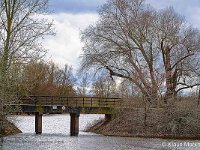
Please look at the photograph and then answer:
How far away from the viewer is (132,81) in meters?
53.5

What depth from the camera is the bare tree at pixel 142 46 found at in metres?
54.1

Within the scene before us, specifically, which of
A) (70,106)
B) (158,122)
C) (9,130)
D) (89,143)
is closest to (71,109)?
(70,106)

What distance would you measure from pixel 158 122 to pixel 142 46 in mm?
11290

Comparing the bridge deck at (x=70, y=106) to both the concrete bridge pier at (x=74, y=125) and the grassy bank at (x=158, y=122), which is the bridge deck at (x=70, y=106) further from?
the grassy bank at (x=158, y=122)

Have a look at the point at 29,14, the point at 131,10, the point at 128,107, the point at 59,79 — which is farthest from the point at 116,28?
the point at 59,79

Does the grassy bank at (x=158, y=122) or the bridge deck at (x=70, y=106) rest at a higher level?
the bridge deck at (x=70, y=106)

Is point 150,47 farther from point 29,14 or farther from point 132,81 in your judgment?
point 29,14

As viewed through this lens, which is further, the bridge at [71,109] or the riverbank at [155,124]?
the bridge at [71,109]

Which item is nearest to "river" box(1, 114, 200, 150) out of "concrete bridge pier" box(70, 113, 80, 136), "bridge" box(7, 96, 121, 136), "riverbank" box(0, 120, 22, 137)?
"riverbank" box(0, 120, 22, 137)

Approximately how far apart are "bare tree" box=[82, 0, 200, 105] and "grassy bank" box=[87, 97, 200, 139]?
17.1ft

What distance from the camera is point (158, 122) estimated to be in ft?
155

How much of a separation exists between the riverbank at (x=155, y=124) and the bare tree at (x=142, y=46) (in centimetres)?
528

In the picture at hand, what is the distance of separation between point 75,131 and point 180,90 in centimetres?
1397

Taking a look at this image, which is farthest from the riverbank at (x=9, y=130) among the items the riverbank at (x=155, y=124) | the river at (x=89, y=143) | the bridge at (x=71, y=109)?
the riverbank at (x=155, y=124)
